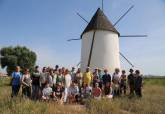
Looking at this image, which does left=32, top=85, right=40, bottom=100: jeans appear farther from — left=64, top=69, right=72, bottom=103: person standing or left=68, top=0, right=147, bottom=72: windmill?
left=68, top=0, right=147, bottom=72: windmill

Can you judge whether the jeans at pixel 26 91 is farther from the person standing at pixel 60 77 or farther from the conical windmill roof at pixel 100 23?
the conical windmill roof at pixel 100 23

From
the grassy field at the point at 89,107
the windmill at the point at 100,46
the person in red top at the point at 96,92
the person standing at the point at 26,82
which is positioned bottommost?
the grassy field at the point at 89,107

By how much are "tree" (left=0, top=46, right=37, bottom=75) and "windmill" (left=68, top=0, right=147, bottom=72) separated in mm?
30048

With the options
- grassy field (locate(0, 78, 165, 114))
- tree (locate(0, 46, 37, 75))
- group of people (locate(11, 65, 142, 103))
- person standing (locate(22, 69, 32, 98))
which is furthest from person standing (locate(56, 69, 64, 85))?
tree (locate(0, 46, 37, 75))

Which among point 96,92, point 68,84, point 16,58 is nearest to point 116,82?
point 96,92

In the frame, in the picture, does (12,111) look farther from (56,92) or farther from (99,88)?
(99,88)

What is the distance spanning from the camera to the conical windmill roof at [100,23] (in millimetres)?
24125

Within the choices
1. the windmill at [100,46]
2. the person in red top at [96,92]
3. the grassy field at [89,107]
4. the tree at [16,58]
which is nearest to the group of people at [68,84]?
the person in red top at [96,92]

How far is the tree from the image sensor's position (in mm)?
52656

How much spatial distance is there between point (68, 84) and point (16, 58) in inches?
1648

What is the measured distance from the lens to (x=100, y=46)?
23.7 m

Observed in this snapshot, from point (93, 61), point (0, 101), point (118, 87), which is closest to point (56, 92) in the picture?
point (0, 101)

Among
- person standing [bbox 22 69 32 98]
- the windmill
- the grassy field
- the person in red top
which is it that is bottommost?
the grassy field

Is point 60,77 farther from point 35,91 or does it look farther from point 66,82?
point 35,91
